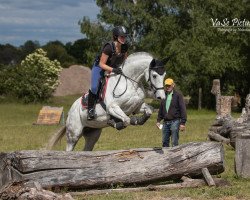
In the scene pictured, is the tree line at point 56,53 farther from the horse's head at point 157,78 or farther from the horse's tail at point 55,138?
the horse's head at point 157,78

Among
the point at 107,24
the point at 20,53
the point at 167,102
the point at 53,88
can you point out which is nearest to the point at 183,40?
the point at 107,24

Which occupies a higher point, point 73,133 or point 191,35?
point 191,35

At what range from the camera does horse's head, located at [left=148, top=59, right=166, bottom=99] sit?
31.9ft

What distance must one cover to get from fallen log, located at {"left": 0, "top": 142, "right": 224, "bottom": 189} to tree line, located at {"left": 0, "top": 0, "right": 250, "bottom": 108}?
28.6 m

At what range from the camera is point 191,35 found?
4034 centimetres

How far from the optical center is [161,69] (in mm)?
9781

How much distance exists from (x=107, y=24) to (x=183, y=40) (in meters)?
5.60

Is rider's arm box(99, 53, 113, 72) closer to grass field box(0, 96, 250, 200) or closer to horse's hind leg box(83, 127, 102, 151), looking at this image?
horse's hind leg box(83, 127, 102, 151)

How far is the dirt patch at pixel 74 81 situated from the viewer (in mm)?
54719

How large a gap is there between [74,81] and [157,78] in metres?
46.4

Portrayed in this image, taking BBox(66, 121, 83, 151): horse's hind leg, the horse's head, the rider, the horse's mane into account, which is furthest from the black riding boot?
the horse's head

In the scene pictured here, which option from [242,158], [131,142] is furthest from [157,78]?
[131,142]

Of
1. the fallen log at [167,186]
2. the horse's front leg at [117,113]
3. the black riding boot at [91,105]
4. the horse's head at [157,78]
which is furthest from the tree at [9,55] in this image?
the fallen log at [167,186]

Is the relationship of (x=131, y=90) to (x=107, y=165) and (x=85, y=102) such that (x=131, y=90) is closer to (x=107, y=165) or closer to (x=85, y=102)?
(x=85, y=102)
